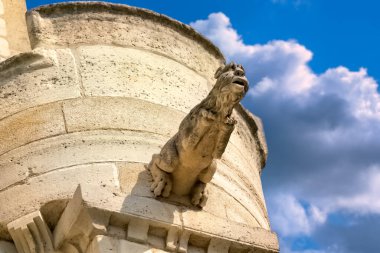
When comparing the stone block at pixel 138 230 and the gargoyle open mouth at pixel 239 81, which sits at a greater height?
the gargoyle open mouth at pixel 239 81

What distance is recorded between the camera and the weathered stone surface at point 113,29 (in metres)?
7.08

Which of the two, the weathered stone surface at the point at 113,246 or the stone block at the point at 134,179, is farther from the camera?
the stone block at the point at 134,179

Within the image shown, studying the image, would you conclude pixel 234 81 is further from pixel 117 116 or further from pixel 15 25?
pixel 15 25

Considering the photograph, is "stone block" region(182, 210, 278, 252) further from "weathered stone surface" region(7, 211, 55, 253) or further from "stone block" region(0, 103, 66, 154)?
"stone block" region(0, 103, 66, 154)

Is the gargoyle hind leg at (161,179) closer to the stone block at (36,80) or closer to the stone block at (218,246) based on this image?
the stone block at (218,246)

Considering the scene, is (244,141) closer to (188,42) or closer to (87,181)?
(188,42)

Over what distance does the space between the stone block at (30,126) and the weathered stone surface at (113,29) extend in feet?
2.61

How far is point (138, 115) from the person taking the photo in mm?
6520

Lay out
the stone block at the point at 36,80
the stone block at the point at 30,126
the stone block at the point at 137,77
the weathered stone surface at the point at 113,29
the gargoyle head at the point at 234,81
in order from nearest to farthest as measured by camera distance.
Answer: the gargoyle head at the point at 234,81 → the stone block at the point at 30,126 → the stone block at the point at 36,80 → the stone block at the point at 137,77 → the weathered stone surface at the point at 113,29

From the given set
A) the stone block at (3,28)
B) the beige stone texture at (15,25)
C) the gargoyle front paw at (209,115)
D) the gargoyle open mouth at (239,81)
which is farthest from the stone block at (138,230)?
the stone block at (3,28)

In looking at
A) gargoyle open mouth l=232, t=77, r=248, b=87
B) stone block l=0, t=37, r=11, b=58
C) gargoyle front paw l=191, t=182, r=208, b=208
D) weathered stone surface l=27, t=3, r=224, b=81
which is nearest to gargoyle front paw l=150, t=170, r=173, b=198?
gargoyle front paw l=191, t=182, r=208, b=208

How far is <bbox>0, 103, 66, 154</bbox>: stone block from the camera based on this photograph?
249 inches

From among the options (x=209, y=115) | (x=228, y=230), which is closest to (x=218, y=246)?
(x=228, y=230)

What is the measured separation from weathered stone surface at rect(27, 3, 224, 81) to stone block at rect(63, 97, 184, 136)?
2.39 ft
